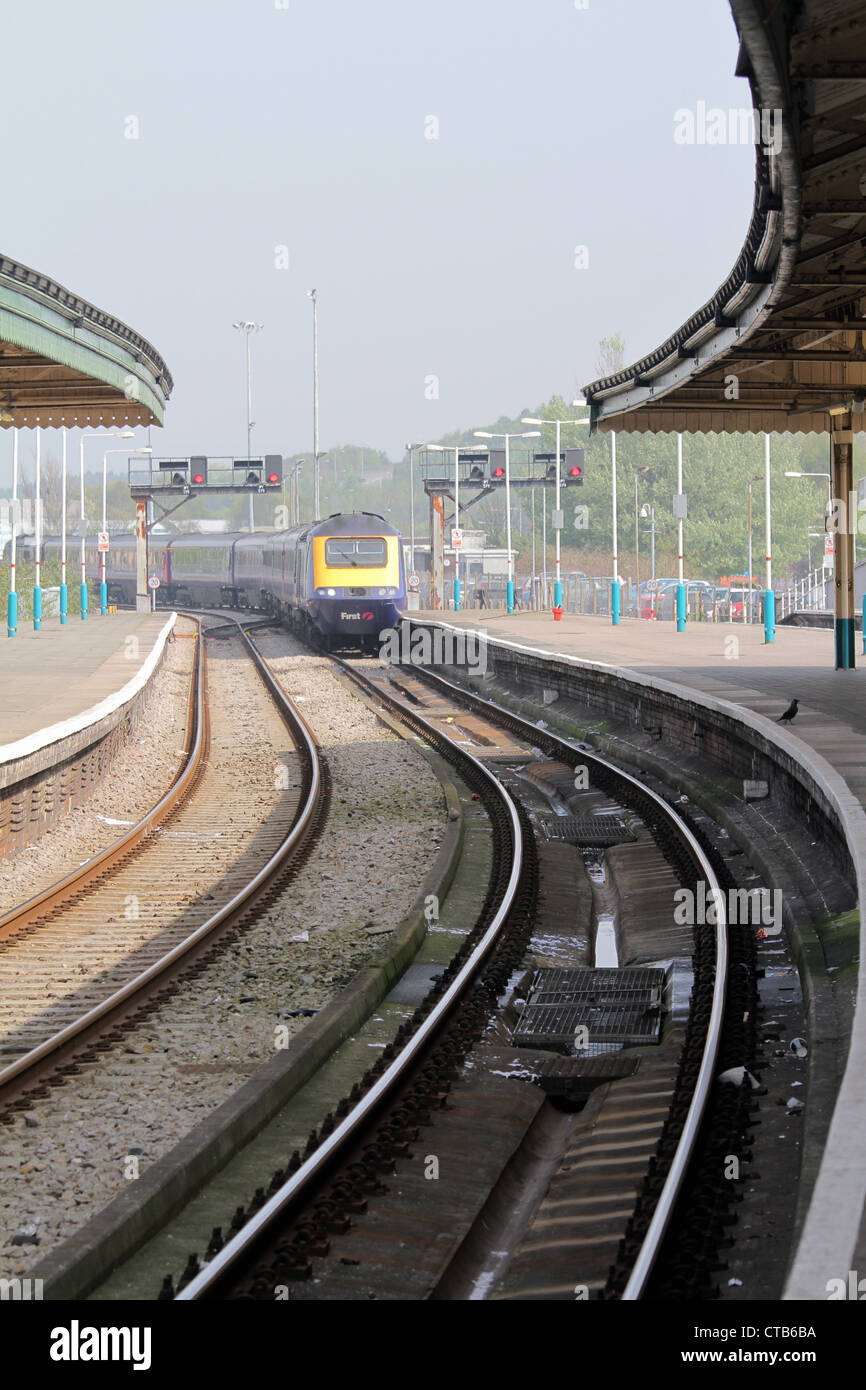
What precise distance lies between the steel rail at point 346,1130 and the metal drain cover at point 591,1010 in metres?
0.44

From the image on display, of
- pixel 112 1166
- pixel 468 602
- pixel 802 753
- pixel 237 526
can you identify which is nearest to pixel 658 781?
pixel 802 753

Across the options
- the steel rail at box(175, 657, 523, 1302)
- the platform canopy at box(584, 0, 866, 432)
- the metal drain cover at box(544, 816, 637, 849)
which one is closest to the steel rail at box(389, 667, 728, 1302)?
the metal drain cover at box(544, 816, 637, 849)

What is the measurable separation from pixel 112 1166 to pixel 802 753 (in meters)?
8.16

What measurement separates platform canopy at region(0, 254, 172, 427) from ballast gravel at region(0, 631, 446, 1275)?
Answer: 5.96 metres

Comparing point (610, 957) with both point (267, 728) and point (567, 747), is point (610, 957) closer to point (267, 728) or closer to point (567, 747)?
point (567, 747)

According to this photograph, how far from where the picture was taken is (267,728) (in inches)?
951

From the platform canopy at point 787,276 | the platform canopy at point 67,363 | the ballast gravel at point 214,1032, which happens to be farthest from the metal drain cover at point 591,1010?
the platform canopy at point 67,363

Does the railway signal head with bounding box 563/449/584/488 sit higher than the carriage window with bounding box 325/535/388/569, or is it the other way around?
the railway signal head with bounding box 563/449/584/488

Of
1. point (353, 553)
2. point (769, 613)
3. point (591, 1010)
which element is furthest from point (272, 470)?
point (591, 1010)

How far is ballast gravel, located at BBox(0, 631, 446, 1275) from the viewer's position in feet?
20.4

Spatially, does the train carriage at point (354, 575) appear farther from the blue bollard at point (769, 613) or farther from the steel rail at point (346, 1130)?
the steel rail at point (346, 1130)

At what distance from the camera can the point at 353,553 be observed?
122 ft

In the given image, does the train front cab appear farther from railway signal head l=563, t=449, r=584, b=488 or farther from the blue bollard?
railway signal head l=563, t=449, r=584, b=488
